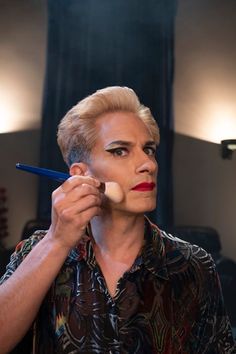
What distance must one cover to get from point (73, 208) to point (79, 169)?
200 millimetres

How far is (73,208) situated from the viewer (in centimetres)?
65

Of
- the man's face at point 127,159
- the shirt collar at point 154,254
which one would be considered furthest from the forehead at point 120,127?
the shirt collar at point 154,254

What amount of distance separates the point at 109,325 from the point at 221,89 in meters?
0.69

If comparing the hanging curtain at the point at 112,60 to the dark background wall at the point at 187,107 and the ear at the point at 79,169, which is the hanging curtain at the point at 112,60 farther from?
the ear at the point at 79,169

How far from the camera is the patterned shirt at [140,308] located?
738mm

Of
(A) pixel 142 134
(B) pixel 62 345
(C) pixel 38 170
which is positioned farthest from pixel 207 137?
(B) pixel 62 345

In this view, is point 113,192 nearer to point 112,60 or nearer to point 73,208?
point 73,208

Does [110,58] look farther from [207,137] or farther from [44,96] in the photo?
[207,137]

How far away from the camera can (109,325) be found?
0.74 m

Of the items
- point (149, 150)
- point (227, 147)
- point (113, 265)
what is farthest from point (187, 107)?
point (113, 265)

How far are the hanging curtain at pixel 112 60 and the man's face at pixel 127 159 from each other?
244 mm

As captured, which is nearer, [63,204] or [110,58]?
[63,204]

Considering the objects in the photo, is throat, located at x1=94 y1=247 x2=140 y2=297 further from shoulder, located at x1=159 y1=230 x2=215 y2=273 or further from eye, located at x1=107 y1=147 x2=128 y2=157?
eye, located at x1=107 y1=147 x2=128 y2=157

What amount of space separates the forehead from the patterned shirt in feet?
0.68
